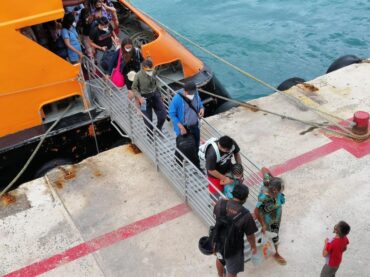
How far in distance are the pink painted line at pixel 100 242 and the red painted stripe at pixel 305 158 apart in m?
1.66

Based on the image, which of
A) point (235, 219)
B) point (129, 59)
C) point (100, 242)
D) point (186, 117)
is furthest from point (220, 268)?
point (129, 59)

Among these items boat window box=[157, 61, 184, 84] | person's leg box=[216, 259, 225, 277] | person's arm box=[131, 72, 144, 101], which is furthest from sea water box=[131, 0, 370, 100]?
person's leg box=[216, 259, 225, 277]

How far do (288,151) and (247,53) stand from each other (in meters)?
10.6

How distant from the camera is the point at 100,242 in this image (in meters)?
6.39

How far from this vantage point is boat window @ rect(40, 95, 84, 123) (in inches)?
341

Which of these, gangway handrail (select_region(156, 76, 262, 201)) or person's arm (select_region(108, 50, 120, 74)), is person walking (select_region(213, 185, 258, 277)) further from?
person's arm (select_region(108, 50, 120, 74))

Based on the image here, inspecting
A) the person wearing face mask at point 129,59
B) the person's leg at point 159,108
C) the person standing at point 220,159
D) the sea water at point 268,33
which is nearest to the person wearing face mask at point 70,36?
the person wearing face mask at point 129,59

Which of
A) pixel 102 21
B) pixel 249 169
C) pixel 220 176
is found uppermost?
pixel 102 21

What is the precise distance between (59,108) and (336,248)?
5.86m

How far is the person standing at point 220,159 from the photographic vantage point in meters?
5.52

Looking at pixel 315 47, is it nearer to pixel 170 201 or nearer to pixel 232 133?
pixel 232 133

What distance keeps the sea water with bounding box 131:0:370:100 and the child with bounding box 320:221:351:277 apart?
10622 mm

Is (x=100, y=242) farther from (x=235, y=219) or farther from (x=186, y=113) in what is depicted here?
(x=235, y=219)

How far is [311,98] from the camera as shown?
30.2 feet
